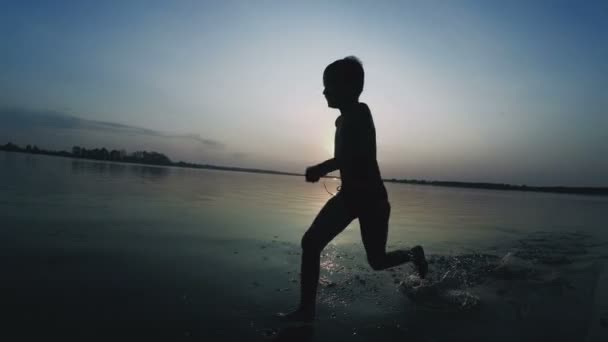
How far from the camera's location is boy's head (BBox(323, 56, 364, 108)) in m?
2.96

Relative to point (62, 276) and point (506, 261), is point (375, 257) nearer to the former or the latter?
point (62, 276)

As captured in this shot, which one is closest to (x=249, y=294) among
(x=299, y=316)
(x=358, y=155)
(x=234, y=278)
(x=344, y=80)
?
(x=234, y=278)

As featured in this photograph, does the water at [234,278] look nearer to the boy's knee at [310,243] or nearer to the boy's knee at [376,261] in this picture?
the boy's knee at [376,261]

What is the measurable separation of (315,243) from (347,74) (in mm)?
1598

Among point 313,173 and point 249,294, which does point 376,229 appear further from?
point 249,294

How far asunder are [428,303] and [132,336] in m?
2.91

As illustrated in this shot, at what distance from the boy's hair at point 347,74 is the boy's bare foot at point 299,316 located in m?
2.07

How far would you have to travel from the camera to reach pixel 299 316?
287 centimetres

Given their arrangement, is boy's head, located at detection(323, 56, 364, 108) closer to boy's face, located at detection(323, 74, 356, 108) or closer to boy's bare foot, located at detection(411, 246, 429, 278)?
boy's face, located at detection(323, 74, 356, 108)

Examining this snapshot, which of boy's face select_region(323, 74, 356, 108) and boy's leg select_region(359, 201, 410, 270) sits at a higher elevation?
boy's face select_region(323, 74, 356, 108)

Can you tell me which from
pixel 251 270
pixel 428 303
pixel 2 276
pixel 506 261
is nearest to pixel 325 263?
pixel 251 270

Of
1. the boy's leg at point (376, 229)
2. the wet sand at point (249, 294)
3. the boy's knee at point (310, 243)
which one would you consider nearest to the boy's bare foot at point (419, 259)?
the wet sand at point (249, 294)

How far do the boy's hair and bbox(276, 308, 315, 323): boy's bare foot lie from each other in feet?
6.80

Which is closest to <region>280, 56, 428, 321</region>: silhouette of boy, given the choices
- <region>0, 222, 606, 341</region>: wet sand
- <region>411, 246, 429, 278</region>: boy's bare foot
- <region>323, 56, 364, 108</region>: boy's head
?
<region>323, 56, 364, 108</region>: boy's head
